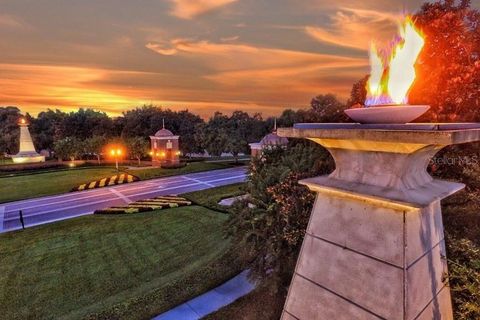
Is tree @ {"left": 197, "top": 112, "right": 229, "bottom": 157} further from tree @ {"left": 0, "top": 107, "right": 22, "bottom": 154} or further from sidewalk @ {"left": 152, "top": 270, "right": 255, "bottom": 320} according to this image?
sidewalk @ {"left": 152, "top": 270, "right": 255, "bottom": 320}

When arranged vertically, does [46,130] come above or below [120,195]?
above

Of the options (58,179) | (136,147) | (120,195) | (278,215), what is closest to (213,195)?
(120,195)

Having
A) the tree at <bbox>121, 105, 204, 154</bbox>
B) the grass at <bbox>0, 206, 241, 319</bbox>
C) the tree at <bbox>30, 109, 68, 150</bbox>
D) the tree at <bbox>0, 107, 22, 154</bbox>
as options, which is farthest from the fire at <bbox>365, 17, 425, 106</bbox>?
the tree at <bbox>0, 107, 22, 154</bbox>

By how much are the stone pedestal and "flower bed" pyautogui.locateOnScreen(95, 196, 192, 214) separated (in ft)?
55.3

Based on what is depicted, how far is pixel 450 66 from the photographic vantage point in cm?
854

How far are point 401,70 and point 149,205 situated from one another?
1953cm

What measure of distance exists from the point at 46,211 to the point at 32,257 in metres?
9.43

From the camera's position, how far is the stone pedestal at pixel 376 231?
152 inches

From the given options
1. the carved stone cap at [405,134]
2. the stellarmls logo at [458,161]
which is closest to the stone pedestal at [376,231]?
the carved stone cap at [405,134]

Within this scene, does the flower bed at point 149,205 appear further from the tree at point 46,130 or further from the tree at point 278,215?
the tree at point 46,130

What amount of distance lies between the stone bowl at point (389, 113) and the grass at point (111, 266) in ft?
26.3

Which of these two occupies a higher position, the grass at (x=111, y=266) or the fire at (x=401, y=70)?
the fire at (x=401, y=70)

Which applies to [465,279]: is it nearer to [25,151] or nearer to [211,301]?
[211,301]

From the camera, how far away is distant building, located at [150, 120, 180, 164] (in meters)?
39.9
